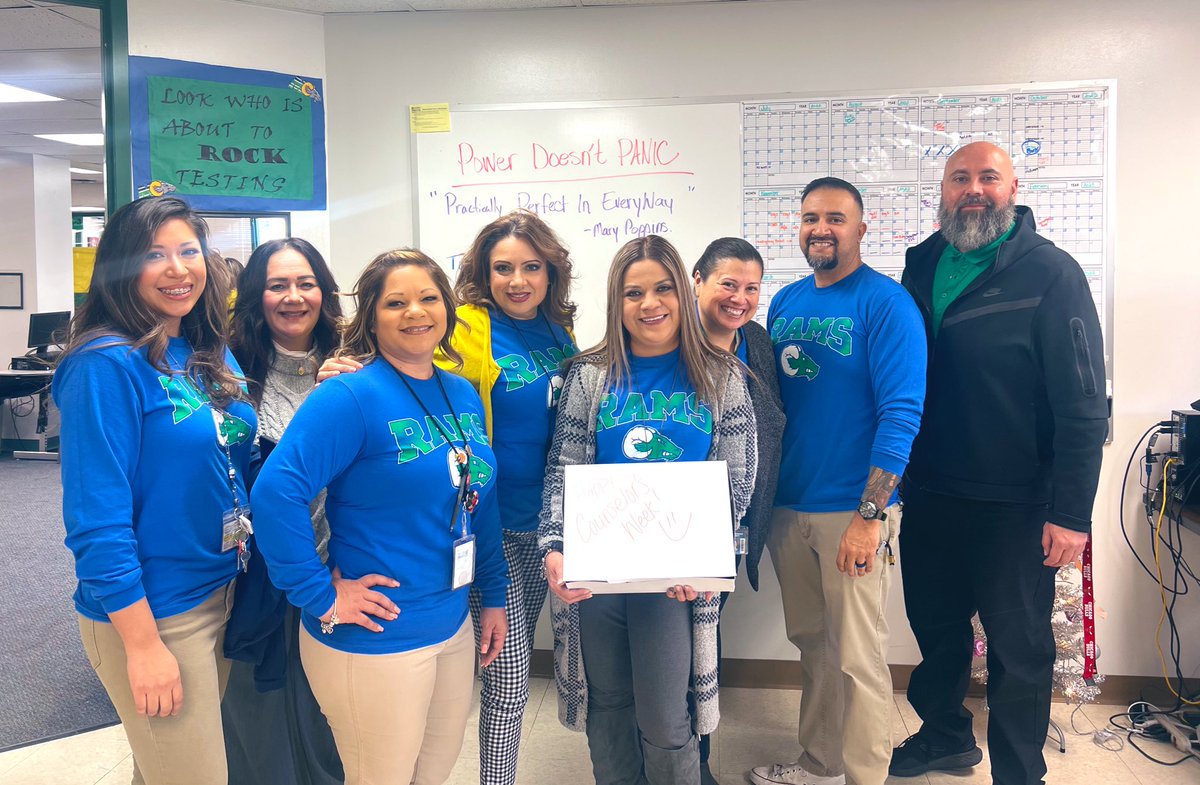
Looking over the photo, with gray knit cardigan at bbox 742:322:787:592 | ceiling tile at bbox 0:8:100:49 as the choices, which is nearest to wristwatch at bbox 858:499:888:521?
gray knit cardigan at bbox 742:322:787:592

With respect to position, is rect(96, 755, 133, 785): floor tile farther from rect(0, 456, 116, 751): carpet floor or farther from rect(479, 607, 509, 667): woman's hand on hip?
rect(479, 607, 509, 667): woman's hand on hip

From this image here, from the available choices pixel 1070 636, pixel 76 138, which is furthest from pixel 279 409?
pixel 76 138

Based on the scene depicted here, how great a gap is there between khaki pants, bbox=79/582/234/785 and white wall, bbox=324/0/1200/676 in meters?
1.89

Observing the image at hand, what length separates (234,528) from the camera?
1554mm

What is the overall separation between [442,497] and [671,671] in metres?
0.68

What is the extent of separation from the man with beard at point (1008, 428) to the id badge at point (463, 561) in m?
1.35

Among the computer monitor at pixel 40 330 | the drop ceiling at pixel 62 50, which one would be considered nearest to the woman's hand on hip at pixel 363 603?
the drop ceiling at pixel 62 50

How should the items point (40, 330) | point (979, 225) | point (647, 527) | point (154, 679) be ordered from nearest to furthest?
point (154, 679), point (647, 527), point (979, 225), point (40, 330)

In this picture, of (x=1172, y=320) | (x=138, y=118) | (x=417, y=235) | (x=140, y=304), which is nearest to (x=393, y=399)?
(x=140, y=304)

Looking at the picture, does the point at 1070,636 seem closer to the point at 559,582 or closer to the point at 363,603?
the point at 559,582

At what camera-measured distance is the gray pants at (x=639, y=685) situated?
1793 millimetres

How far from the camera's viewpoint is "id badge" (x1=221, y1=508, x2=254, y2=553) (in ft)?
5.04

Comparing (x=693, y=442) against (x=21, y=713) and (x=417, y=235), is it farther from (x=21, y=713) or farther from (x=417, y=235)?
(x=21, y=713)

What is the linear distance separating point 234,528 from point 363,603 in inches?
12.3
